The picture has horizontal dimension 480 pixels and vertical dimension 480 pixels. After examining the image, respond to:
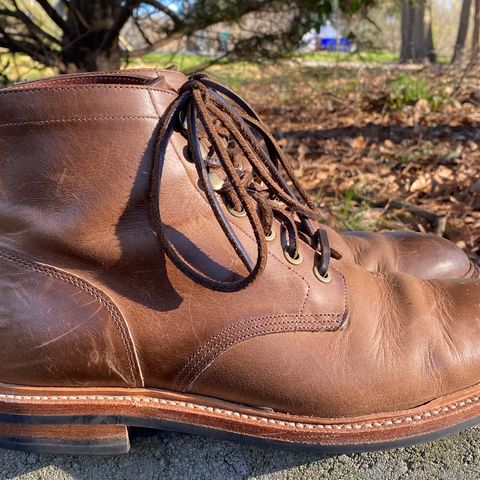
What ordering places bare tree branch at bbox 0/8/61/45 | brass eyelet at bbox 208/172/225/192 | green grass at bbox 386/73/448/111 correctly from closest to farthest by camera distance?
1. brass eyelet at bbox 208/172/225/192
2. bare tree branch at bbox 0/8/61/45
3. green grass at bbox 386/73/448/111

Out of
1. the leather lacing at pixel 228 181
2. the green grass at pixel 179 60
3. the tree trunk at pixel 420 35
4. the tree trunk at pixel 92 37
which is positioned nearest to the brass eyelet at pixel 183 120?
the leather lacing at pixel 228 181

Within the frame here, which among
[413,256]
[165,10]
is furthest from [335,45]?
[413,256]

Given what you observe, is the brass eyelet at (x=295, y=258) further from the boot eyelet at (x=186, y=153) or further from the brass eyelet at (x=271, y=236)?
the boot eyelet at (x=186, y=153)

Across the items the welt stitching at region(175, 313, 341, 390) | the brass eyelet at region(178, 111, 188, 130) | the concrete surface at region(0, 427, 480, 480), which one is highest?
the brass eyelet at region(178, 111, 188, 130)

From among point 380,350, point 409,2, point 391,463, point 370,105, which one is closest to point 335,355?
point 380,350

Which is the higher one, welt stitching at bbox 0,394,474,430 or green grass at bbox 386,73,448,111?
welt stitching at bbox 0,394,474,430

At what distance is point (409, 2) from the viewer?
433 cm

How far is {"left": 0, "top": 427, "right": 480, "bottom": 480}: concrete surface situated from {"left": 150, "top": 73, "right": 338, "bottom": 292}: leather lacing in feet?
1.10

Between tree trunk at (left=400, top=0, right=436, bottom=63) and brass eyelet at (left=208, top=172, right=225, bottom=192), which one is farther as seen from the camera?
tree trunk at (left=400, top=0, right=436, bottom=63)

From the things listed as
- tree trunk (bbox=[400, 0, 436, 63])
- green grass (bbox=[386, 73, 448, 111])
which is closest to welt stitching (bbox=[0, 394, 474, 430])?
green grass (bbox=[386, 73, 448, 111])

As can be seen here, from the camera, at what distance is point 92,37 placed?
347 centimetres

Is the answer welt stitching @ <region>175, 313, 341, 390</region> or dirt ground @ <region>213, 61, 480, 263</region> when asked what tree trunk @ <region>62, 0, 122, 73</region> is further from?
welt stitching @ <region>175, 313, 341, 390</region>

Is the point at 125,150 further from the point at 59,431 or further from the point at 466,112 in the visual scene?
the point at 466,112

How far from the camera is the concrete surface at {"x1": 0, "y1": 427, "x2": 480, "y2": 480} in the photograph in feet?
3.28
